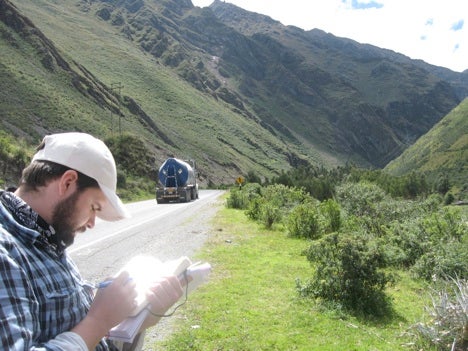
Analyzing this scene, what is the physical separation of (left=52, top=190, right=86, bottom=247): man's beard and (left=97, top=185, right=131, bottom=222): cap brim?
145 millimetres

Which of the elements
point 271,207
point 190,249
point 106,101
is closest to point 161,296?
point 190,249

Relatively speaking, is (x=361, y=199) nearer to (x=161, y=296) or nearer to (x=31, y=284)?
(x=161, y=296)

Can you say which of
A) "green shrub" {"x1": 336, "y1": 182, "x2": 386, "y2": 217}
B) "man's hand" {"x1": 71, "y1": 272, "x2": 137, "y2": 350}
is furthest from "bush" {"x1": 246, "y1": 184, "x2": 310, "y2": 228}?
"man's hand" {"x1": 71, "y1": 272, "x2": 137, "y2": 350}

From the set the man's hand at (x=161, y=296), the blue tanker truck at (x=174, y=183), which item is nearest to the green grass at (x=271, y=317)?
the man's hand at (x=161, y=296)

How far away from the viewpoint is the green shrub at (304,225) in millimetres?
13750

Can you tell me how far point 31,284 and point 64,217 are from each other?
31 centimetres

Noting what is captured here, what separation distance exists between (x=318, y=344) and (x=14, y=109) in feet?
176

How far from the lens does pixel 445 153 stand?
15325 centimetres

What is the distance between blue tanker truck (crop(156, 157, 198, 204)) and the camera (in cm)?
3170

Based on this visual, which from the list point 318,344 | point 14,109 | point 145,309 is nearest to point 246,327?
point 318,344

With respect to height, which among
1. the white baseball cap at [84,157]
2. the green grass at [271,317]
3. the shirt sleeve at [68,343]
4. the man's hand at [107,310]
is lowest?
the green grass at [271,317]

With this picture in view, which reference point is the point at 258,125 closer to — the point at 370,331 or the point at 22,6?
the point at 22,6

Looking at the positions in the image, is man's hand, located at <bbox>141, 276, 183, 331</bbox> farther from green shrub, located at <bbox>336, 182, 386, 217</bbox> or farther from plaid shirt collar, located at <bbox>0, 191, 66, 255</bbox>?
green shrub, located at <bbox>336, 182, 386, 217</bbox>

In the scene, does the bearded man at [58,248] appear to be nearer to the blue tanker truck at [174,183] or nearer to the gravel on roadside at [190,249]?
the gravel on roadside at [190,249]
